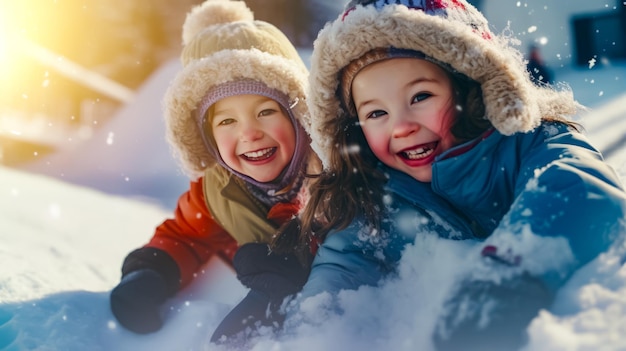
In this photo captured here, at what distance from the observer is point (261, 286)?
4.75 feet

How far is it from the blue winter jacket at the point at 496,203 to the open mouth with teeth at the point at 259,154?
0.33 m

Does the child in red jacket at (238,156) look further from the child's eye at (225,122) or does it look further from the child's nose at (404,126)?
the child's nose at (404,126)

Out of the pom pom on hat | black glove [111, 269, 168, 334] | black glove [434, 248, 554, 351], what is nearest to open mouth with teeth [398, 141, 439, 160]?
black glove [434, 248, 554, 351]

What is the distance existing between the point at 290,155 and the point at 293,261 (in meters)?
0.29

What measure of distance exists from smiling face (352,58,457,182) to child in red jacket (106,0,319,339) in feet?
1.26

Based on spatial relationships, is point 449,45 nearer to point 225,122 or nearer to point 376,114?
point 376,114

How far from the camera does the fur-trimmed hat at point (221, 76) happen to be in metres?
1.55

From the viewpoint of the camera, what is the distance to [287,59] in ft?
5.41

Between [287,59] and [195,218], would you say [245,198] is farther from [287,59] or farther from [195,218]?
[287,59]

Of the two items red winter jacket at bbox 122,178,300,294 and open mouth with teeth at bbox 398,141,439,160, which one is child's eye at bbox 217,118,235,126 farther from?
open mouth with teeth at bbox 398,141,439,160

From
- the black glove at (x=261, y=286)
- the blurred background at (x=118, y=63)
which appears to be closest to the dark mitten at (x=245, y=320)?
the black glove at (x=261, y=286)

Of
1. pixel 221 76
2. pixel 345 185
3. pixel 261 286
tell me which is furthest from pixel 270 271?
pixel 221 76

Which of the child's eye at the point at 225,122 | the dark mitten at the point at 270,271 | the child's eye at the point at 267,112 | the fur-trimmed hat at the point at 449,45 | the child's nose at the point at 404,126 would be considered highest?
the child's eye at the point at 267,112

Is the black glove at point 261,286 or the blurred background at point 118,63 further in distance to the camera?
the blurred background at point 118,63
